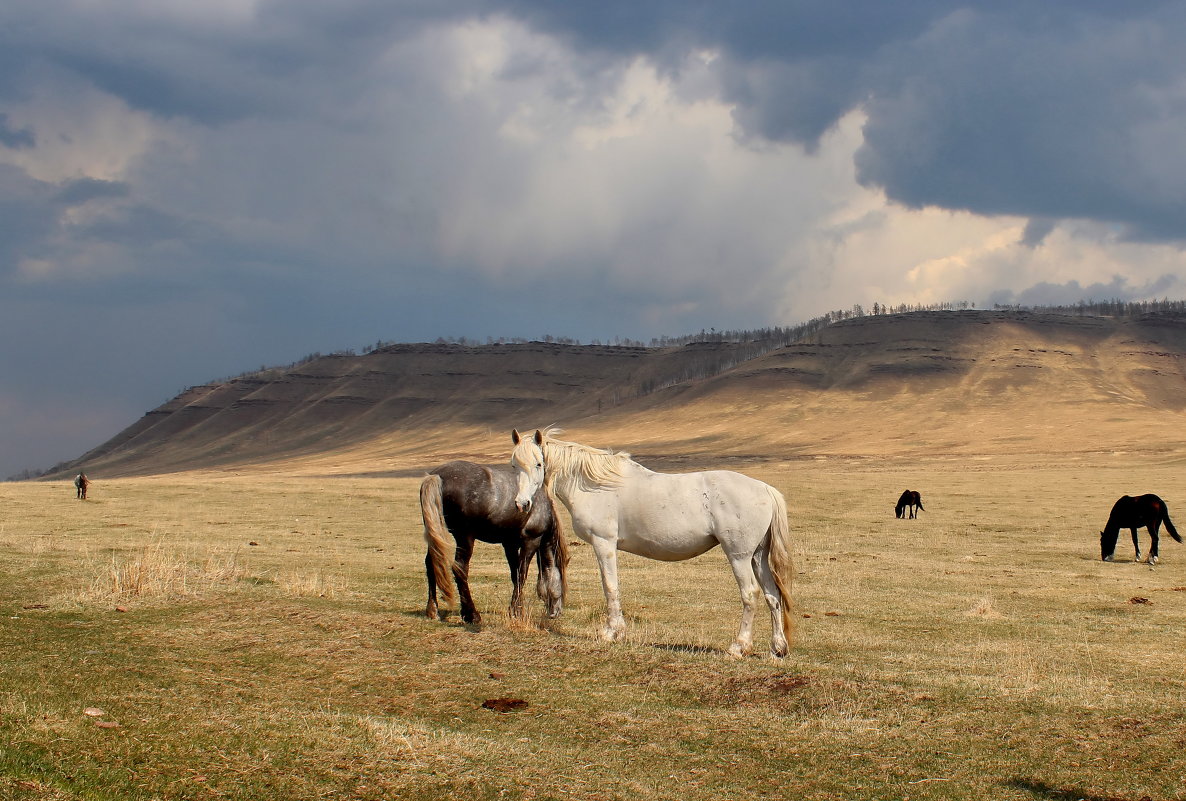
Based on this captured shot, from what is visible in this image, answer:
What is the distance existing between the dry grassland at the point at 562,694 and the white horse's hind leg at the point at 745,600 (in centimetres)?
41

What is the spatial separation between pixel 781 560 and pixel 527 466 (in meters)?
3.24

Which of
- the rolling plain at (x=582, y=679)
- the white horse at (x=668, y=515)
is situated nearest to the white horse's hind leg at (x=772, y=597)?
the white horse at (x=668, y=515)

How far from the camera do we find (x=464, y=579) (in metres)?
11.5

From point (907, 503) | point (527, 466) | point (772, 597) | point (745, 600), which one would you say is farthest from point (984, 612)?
point (907, 503)

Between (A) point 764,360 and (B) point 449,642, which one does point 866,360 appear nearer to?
(A) point 764,360

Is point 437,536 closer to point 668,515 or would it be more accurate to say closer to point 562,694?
point 668,515

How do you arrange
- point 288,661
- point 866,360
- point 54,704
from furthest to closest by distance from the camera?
point 866,360, point 288,661, point 54,704

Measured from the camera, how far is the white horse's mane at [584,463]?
1141 centimetres

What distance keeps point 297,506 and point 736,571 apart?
34654mm

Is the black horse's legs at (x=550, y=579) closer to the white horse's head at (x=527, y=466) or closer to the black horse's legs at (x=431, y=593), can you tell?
the white horse's head at (x=527, y=466)

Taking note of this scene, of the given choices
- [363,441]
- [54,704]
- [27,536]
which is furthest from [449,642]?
[363,441]

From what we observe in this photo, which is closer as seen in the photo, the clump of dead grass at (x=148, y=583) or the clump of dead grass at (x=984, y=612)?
the clump of dead grass at (x=148, y=583)

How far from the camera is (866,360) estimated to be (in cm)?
18638

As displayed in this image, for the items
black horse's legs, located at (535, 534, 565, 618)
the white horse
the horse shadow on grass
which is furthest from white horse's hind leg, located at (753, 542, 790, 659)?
the horse shadow on grass
